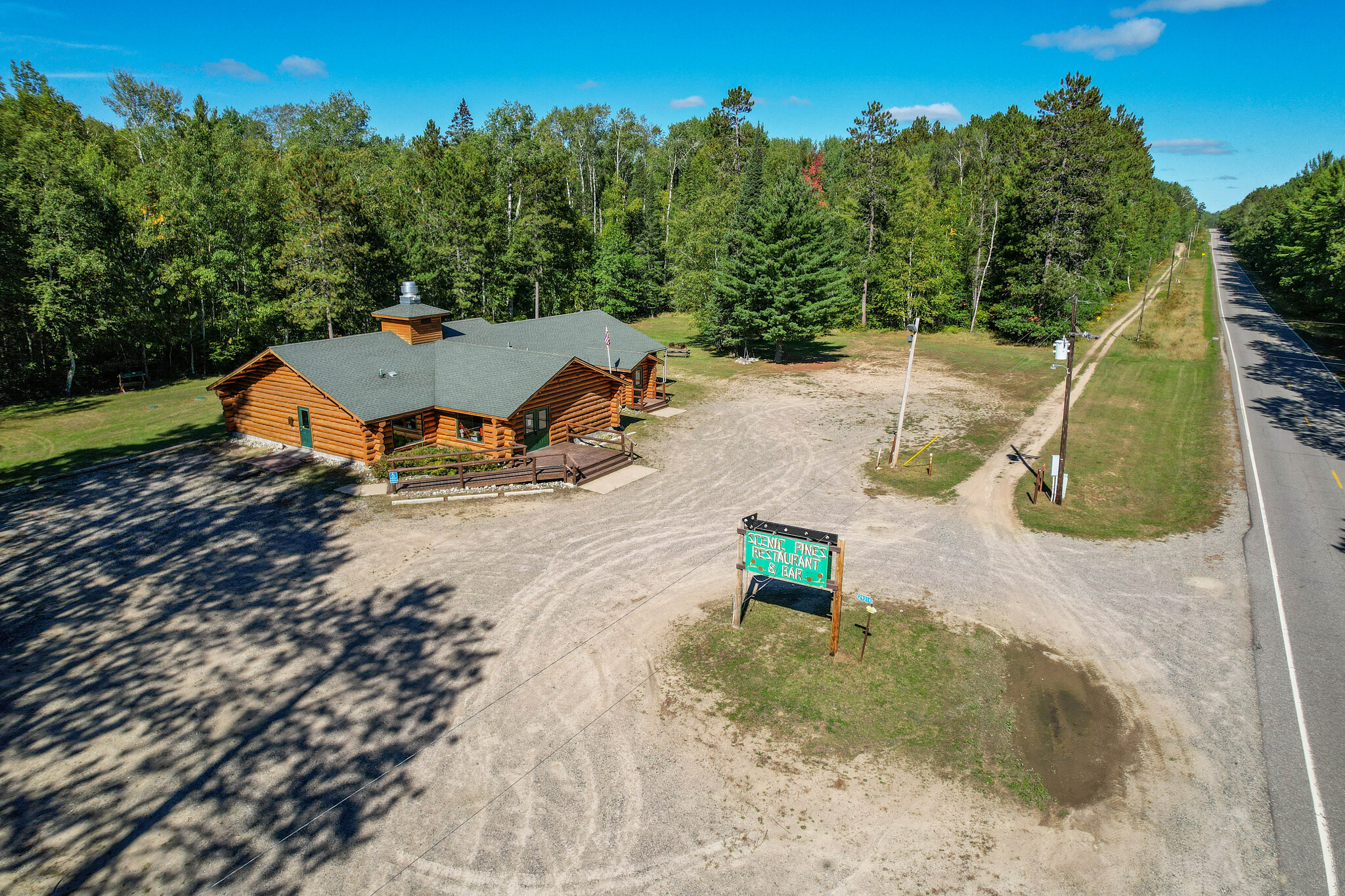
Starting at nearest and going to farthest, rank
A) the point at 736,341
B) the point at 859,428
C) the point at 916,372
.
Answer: the point at 859,428 → the point at 916,372 → the point at 736,341

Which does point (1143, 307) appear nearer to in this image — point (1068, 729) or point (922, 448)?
point (922, 448)

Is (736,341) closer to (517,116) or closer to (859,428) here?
(859,428)

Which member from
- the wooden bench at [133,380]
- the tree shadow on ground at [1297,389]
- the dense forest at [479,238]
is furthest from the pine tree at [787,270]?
the wooden bench at [133,380]

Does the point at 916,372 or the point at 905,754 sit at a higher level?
the point at 916,372

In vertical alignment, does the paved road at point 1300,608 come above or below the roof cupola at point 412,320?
below

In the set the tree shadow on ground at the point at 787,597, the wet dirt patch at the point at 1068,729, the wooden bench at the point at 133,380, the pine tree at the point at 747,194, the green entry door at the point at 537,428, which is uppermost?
the pine tree at the point at 747,194

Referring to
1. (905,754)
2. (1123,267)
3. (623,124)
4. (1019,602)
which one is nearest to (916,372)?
(1019,602)

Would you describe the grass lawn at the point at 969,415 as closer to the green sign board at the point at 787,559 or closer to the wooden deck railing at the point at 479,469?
the green sign board at the point at 787,559
